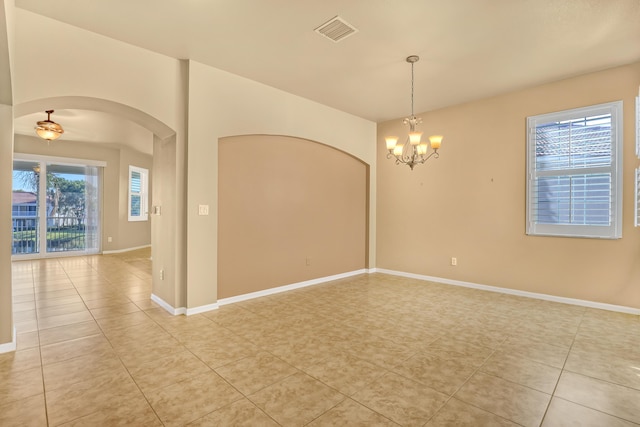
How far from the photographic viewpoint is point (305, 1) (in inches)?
102

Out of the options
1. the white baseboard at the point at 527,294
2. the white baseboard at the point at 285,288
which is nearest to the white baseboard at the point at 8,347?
the white baseboard at the point at 285,288

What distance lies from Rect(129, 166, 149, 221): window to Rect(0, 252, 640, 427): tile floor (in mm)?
5263

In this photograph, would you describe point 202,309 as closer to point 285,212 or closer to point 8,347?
point 8,347

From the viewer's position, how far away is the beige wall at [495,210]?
12.2ft

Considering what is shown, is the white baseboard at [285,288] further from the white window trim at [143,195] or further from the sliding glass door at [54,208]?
the white window trim at [143,195]

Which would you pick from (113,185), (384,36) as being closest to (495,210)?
(384,36)

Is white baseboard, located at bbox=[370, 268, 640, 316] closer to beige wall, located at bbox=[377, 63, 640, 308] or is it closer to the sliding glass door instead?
beige wall, located at bbox=[377, 63, 640, 308]

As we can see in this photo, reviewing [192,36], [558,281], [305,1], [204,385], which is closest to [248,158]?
[192,36]

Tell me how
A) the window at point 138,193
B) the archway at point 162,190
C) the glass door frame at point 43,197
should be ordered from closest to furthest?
1. the archway at point 162,190
2. the glass door frame at point 43,197
3. the window at point 138,193

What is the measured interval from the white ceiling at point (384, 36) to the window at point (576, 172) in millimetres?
621

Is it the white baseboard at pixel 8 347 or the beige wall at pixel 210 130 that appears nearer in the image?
the white baseboard at pixel 8 347

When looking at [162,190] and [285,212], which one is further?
[285,212]

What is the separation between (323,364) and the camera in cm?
244

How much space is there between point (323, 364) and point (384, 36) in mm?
3118
